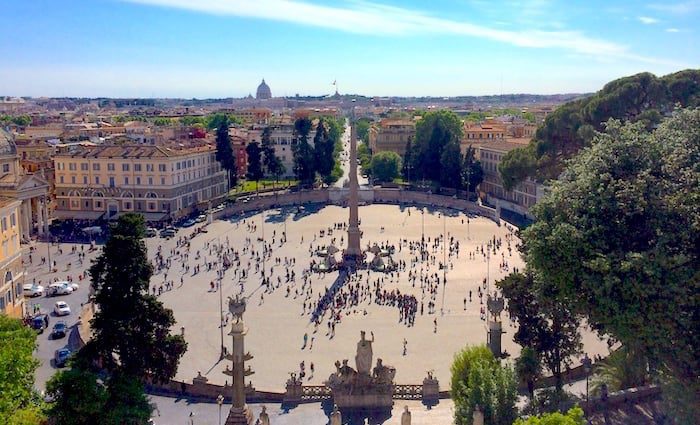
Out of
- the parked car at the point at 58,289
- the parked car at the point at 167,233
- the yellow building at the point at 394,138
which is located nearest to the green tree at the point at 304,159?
the yellow building at the point at 394,138

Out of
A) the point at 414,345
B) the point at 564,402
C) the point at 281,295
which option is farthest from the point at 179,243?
the point at 564,402

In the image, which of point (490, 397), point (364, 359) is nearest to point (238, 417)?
point (364, 359)

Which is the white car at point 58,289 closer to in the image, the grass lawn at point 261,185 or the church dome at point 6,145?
the church dome at point 6,145

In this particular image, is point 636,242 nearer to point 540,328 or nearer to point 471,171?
point 540,328

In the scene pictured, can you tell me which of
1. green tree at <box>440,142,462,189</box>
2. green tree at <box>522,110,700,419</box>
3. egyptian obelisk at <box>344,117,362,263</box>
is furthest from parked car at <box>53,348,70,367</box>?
green tree at <box>440,142,462,189</box>

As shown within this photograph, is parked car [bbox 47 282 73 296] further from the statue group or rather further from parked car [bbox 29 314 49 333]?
the statue group
